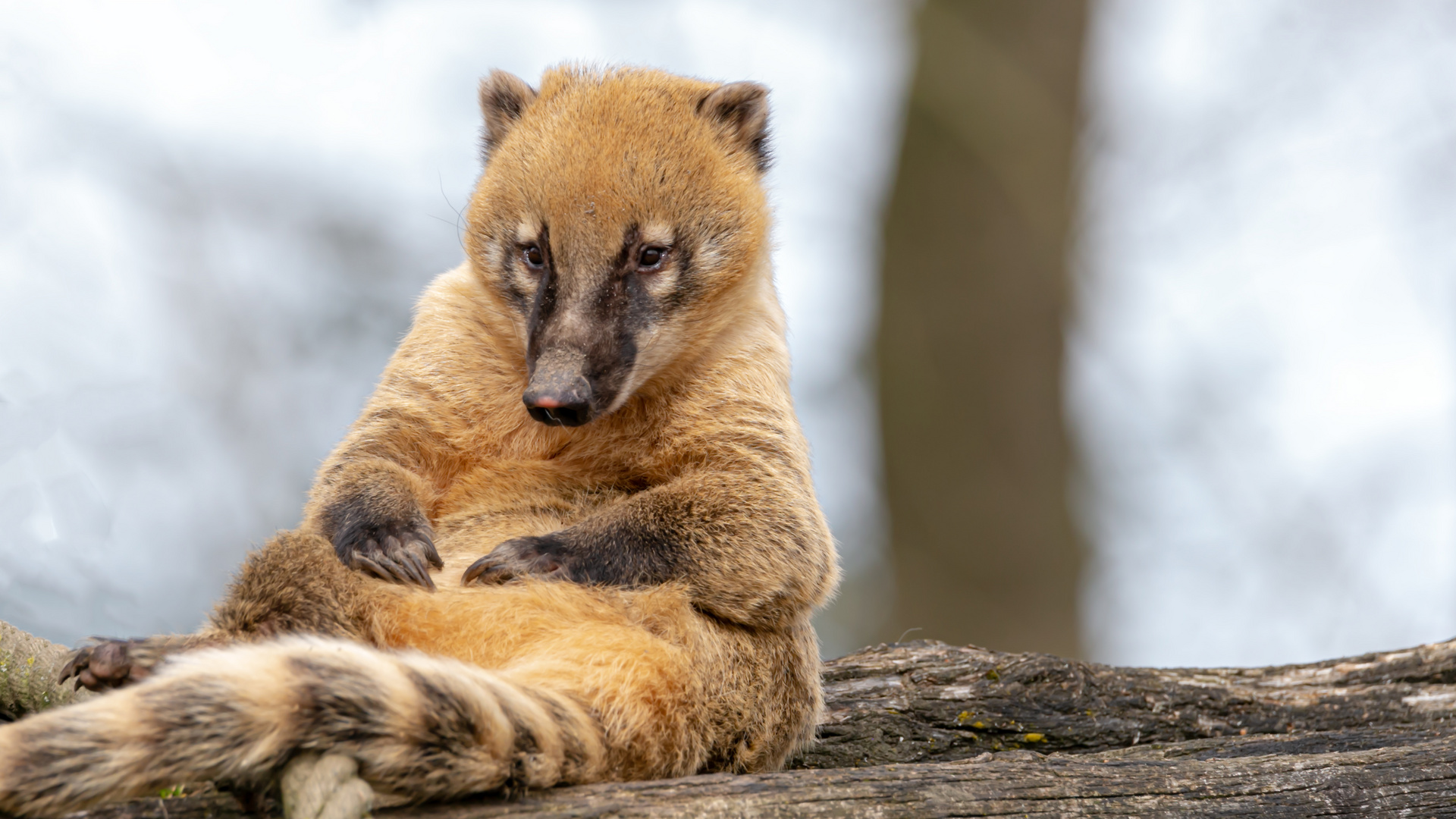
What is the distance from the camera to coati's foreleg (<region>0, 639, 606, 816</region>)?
285 centimetres

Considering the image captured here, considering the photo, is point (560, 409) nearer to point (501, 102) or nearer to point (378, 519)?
point (378, 519)

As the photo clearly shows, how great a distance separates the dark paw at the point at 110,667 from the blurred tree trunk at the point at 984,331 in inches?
274

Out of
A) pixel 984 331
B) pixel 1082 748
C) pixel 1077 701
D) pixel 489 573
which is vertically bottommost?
pixel 1082 748

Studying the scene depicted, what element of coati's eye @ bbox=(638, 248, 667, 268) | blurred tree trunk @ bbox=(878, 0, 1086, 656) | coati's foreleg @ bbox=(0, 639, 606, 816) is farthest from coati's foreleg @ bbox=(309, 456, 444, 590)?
→ blurred tree trunk @ bbox=(878, 0, 1086, 656)

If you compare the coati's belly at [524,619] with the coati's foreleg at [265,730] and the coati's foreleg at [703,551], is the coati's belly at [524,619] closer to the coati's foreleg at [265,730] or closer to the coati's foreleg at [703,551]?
the coati's foreleg at [703,551]

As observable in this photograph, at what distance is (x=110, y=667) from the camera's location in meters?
4.01

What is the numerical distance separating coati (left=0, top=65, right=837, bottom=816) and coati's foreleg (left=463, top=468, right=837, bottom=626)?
1 cm

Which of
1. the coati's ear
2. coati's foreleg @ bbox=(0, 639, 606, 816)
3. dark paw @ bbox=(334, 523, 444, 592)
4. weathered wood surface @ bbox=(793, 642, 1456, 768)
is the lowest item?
weathered wood surface @ bbox=(793, 642, 1456, 768)

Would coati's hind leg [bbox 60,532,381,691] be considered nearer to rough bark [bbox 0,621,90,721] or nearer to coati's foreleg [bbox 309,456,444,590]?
coati's foreleg [bbox 309,456,444,590]

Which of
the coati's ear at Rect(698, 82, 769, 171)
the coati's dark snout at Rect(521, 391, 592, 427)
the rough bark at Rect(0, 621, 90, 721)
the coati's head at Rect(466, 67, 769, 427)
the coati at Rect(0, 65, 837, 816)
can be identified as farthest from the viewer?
the coati's ear at Rect(698, 82, 769, 171)

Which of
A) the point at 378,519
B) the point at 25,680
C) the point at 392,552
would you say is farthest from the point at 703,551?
the point at 25,680

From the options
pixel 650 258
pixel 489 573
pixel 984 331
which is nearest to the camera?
pixel 489 573

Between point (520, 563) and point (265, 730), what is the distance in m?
1.49

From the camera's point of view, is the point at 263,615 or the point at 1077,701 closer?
the point at 263,615
